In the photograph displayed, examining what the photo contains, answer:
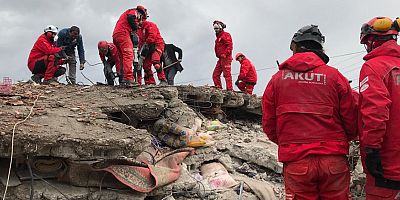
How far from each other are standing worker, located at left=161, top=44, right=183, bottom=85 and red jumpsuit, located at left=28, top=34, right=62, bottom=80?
256 centimetres

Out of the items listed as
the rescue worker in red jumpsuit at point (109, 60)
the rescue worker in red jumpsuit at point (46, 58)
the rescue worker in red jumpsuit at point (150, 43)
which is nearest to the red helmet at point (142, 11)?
the rescue worker in red jumpsuit at point (150, 43)

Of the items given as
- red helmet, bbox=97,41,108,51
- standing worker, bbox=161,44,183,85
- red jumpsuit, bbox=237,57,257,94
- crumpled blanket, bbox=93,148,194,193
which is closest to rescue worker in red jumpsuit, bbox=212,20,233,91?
red jumpsuit, bbox=237,57,257,94

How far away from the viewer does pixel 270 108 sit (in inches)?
161

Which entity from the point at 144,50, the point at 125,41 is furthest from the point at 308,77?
the point at 144,50

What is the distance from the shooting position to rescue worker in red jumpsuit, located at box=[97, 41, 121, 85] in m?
9.86

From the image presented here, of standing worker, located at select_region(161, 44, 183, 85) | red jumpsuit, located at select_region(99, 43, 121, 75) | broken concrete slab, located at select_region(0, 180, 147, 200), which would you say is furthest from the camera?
standing worker, located at select_region(161, 44, 183, 85)

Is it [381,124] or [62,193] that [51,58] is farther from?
[381,124]

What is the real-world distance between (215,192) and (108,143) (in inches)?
67.2

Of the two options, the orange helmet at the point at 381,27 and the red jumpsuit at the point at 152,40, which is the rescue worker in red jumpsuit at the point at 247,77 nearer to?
the red jumpsuit at the point at 152,40

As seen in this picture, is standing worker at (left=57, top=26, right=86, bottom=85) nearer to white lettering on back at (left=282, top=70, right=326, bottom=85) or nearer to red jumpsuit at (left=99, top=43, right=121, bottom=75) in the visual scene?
red jumpsuit at (left=99, top=43, right=121, bottom=75)

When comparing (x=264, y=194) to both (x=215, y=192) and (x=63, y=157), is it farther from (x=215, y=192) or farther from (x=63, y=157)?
(x=63, y=157)

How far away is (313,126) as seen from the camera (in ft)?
12.3

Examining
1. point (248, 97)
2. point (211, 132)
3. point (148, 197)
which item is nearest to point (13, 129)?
point (148, 197)

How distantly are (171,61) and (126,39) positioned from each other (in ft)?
8.23
